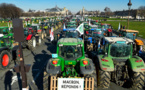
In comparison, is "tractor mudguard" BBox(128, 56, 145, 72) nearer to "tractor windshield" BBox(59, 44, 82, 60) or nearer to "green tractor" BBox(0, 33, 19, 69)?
"tractor windshield" BBox(59, 44, 82, 60)

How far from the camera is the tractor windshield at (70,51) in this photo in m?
5.78

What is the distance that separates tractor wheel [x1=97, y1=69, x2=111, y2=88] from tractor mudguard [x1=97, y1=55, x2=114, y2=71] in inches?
7.7

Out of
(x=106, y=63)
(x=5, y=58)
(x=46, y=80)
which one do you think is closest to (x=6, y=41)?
(x=5, y=58)

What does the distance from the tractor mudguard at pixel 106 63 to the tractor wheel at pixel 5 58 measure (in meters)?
6.07

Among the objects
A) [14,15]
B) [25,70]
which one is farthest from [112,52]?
[14,15]

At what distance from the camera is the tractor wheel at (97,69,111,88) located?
5.59m

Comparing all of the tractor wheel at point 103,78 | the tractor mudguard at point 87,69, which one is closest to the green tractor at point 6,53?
the tractor mudguard at point 87,69

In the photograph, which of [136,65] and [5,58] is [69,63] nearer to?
Result: [136,65]

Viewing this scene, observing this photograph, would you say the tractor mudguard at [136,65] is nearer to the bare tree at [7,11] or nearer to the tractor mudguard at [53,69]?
the tractor mudguard at [53,69]

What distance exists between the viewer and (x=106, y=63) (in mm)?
5684

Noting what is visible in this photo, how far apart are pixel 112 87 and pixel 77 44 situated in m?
2.69

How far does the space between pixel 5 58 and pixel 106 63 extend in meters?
6.63

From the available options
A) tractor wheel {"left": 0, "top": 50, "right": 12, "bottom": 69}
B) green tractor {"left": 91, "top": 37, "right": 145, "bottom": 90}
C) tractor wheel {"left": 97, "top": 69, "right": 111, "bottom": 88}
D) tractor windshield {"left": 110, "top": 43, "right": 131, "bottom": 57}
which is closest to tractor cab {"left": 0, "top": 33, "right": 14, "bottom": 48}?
tractor wheel {"left": 0, "top": 50, "right": 12, "bottom": 69}

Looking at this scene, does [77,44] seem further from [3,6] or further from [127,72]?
[3,6]
